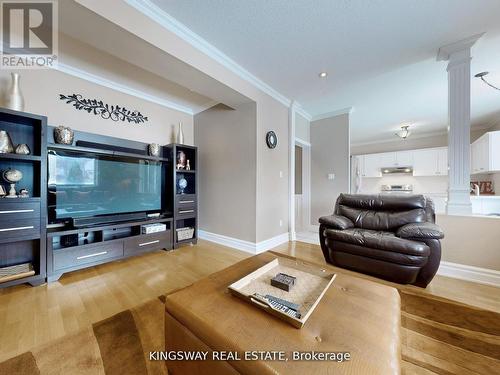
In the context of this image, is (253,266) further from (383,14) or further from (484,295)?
(383,14)

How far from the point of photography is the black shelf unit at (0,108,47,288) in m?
1.79

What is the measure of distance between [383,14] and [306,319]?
8.37 ft

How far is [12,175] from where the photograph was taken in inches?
75.2

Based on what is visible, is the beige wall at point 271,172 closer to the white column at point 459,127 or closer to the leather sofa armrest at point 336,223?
the leather sofa armrest at point 336,223

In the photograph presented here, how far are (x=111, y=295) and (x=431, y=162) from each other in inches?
291

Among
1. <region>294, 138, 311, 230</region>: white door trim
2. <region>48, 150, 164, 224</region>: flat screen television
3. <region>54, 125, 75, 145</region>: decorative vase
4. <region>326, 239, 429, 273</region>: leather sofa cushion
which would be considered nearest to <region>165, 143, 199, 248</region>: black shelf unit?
<region>48, 150, 164, 224</region>: flat screen television

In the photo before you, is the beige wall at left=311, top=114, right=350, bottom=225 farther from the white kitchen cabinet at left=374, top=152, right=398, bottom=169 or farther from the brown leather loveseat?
the white kitchen cabinet at left=374, top=152, right=398, bottom=169

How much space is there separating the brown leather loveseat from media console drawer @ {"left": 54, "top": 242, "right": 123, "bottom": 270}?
8.49 ft

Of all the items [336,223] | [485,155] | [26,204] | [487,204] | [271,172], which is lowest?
[336,223]

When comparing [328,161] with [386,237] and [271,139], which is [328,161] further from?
[386,237]

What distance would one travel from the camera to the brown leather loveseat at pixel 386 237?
6.26ft

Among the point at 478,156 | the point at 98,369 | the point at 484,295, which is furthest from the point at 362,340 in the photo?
the point at 478,156

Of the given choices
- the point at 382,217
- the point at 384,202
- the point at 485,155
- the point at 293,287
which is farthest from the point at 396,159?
the point at 293,287

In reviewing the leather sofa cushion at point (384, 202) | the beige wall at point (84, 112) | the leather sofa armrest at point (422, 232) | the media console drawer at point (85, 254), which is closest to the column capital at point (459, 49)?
the leather sofa cushion at point (384, 202)
